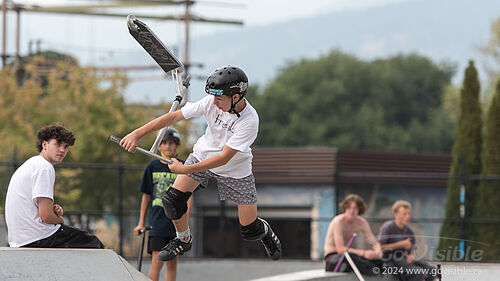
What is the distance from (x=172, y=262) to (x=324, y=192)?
620 inches

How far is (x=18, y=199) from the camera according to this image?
5.91m

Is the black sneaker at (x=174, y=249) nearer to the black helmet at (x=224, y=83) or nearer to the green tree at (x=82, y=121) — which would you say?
the black helmet at (x=224, y=83)

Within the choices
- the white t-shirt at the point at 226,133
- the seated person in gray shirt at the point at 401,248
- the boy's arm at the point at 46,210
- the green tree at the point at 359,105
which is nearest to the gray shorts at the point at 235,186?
the white t-shirt at the point at 226,133

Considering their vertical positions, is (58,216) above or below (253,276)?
above

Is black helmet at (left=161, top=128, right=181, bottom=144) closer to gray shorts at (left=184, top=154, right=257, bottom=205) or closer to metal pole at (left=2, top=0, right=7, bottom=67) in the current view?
gray shorts at (left=184, top=154, right=257, bottom=205)

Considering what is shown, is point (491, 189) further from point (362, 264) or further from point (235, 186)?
point (235, 186)

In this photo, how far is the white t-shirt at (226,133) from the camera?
19.2ft

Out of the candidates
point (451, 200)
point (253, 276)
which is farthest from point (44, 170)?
point (451, 200)

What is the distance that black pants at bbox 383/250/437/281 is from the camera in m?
8.15

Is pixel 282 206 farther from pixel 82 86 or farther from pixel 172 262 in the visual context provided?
pixel 172 262

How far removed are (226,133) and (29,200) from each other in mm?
1615

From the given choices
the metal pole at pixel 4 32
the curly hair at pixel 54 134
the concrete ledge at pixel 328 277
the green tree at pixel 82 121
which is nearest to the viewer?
the curly hair at pixel 54 134

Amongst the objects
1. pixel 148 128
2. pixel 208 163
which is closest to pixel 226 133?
pixel 208 163

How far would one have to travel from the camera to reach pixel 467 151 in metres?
13.9
